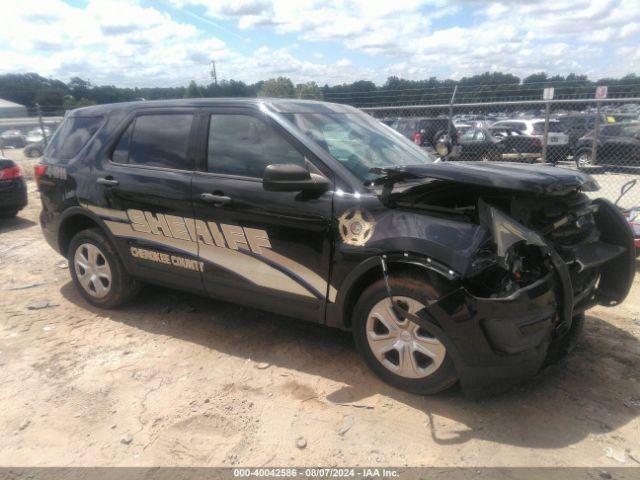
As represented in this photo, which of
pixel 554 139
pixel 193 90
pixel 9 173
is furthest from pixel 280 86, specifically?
pixel 9 173

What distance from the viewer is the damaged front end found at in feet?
8.49

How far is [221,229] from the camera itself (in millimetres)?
3547

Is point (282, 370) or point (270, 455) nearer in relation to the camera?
point (270, 455)

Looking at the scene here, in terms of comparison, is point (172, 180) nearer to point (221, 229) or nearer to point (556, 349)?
point (221, 229)

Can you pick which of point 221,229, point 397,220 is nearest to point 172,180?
point 221,229

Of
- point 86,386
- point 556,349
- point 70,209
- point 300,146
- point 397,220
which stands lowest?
point 86,386

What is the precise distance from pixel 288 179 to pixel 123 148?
1.91 metres

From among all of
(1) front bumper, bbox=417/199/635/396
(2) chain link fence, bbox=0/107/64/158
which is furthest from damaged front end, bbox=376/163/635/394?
(2) chain link fence, bbox=0/107/64/158

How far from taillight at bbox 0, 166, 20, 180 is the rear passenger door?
4751mm

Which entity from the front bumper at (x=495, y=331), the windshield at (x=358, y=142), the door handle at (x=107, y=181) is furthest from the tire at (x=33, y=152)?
the front bumper at (x=495, y=331)

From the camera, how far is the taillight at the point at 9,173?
774 centimetres

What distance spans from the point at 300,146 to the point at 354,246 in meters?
0.80

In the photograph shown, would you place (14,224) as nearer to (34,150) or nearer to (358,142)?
(358,142)

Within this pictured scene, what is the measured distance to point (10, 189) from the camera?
780 centimetres
